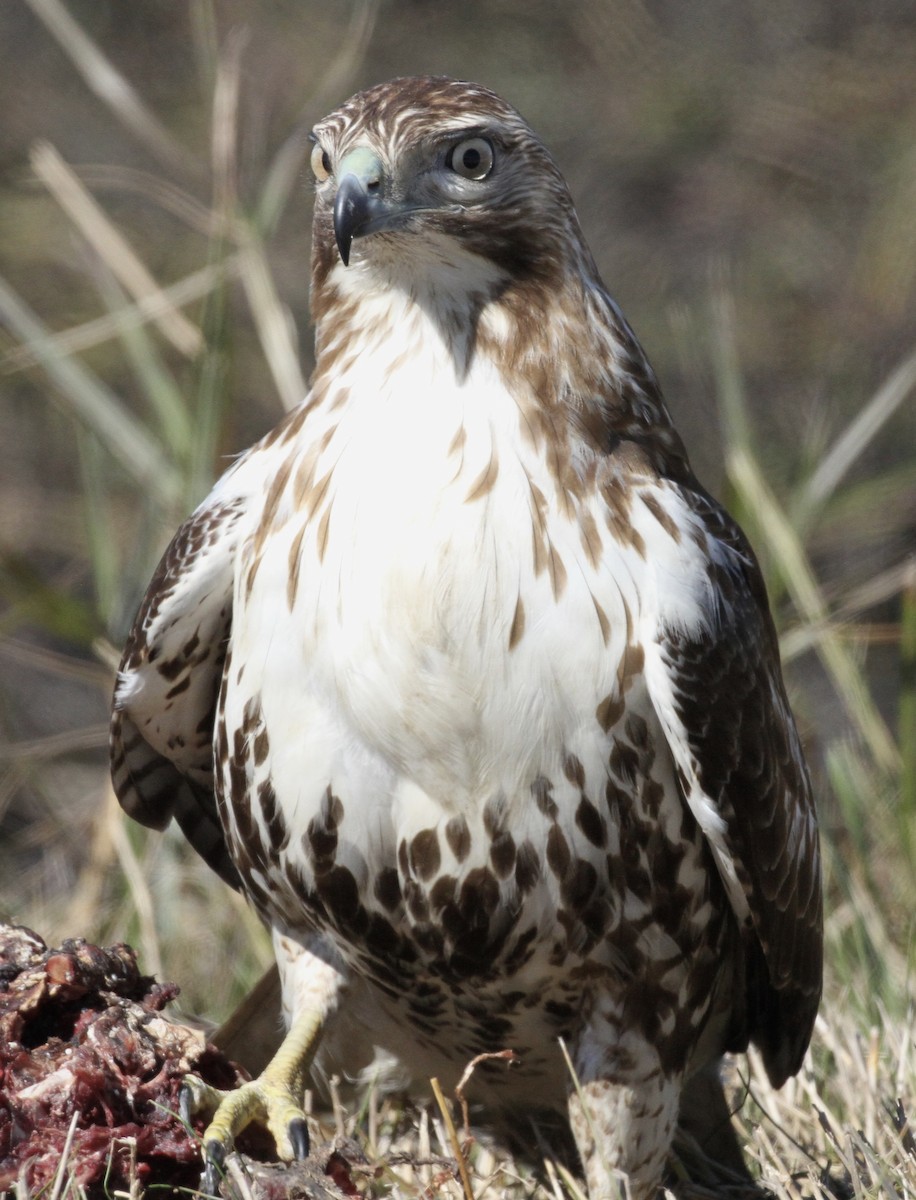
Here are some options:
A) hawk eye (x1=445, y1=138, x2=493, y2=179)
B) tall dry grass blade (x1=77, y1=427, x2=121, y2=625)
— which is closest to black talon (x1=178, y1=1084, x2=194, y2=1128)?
hawk eye (x1=445, y1=138, x2=493, y2=179)

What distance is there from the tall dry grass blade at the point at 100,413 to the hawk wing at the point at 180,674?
160 cm

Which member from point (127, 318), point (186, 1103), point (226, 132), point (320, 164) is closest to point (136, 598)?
point (127, 318)

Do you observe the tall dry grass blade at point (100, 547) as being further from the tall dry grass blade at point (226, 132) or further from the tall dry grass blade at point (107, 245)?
the tall dry grass blade at point (226, 132)

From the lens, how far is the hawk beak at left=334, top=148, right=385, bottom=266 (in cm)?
316

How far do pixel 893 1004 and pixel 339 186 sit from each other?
2.41m

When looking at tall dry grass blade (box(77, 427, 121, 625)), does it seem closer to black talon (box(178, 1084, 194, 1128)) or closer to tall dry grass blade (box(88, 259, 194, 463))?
tall dry grass blade (box(88, 259, 194, 463))

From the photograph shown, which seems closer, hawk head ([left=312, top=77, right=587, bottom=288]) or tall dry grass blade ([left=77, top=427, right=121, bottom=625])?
hawk head ([left=312, top=77, right=587, bottom=288])

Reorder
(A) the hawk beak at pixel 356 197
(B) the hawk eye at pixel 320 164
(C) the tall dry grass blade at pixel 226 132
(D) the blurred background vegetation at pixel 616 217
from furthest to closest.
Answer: (D) the blurred background vegetation at pixel 616 217 < (C) the tall dry grass blade at pixel 226 132 < (B) the hawk eye at pixel 320 164 < (A) the hawk beak at pixel 356 197

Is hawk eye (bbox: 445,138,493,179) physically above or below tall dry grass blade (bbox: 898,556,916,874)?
above

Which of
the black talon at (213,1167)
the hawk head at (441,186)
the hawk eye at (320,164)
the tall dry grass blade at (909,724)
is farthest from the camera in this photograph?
the tall dry grass blade at (909,724)

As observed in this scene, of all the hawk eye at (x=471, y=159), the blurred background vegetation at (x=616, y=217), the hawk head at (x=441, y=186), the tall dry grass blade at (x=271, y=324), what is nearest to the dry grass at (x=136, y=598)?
the tall dry grass blade at (x=271, y=324)

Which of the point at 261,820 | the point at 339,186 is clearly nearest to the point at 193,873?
the point at 261,820

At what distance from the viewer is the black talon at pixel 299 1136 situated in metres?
3.21

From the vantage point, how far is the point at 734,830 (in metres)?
3.41
